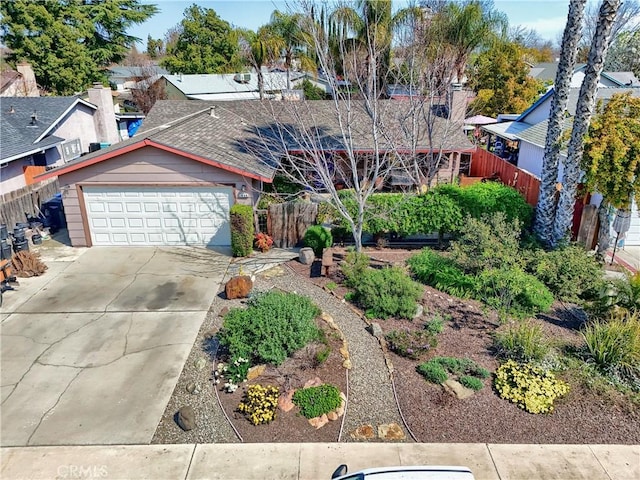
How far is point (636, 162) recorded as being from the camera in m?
10.9

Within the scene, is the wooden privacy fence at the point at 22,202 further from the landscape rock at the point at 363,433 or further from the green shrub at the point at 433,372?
the green shrub at the point at 433,372

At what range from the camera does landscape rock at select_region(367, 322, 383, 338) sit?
9.06 metres

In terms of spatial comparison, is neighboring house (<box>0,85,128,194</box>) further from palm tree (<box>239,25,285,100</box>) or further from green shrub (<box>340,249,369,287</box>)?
green shrub (<box>340,249,369,287</box>)

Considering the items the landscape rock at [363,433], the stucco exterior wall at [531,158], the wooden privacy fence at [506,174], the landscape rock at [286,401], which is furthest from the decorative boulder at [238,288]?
the stucco exterior wall at [531,158]

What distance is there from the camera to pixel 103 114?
26.2 meters

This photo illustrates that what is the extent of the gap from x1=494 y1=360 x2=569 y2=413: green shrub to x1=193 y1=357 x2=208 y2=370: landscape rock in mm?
5158

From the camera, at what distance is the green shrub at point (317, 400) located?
7.01 m

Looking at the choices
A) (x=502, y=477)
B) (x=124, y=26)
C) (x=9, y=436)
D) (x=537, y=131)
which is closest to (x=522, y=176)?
(x=537, y=131)

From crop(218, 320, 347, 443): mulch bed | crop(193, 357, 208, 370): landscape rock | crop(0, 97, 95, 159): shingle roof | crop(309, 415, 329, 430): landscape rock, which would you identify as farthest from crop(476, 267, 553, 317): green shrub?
crop(0, 97, 95, 159): shingle roof

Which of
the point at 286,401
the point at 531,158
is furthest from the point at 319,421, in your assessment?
the point at 531,158

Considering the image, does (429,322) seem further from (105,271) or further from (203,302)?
(105,271)

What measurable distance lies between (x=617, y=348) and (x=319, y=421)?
5359mm

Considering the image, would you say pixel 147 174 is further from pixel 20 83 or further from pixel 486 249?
pixel 20 83

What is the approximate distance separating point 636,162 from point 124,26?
43.4 m
